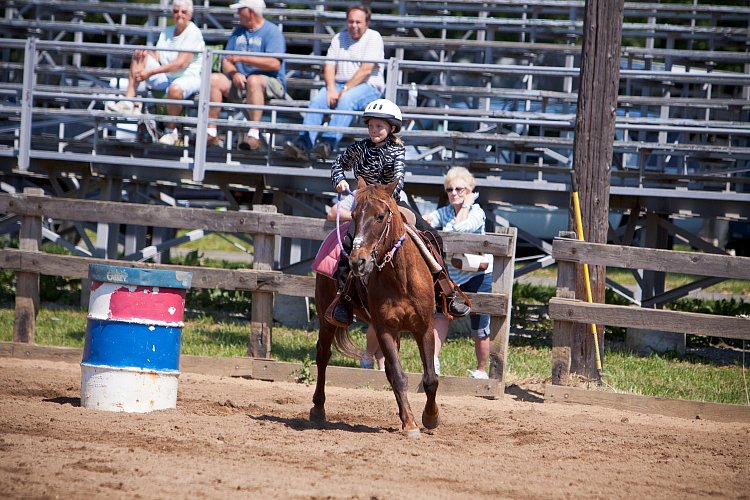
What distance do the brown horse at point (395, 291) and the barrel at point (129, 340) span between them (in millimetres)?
1601

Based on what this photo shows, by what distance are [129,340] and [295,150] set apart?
17.0 ft

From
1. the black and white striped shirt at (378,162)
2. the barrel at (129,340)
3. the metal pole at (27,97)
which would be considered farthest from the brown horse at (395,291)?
the metal pole at (27,97)

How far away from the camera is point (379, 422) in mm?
8023

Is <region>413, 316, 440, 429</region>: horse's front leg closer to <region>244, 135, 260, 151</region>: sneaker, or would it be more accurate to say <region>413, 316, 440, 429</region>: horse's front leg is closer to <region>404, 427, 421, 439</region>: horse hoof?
<region>404, 427, 421, 439</region>: horse hoof

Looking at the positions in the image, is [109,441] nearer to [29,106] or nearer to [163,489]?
[163,489]

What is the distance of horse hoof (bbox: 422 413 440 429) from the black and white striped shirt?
1.81 meters

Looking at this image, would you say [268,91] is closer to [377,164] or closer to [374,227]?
[377,164]

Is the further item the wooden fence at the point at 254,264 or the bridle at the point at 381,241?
the wooden fence at the point at 254,264

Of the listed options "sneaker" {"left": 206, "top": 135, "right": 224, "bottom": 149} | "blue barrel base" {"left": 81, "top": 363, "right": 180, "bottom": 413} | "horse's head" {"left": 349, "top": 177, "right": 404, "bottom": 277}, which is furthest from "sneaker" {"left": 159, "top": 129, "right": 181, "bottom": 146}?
"horse's head" {"left": 349, "top": 177, "right": 404, "bottom": 277}

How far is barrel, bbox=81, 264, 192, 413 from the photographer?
771 centimetres

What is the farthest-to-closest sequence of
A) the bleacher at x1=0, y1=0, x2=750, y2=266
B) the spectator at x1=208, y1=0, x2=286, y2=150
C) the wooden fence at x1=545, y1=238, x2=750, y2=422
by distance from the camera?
the spectator at x1=208, y1=0, x2=286, y2=150, the bleacher at x1=0, y1=0, x2=750, y2=266, the wooden fence at x1=545, y1=238, x2=750, y2=422

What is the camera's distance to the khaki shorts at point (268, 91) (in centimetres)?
1295

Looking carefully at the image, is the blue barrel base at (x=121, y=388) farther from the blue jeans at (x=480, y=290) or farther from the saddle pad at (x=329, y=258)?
the blue jeans at (x=480, y=290)

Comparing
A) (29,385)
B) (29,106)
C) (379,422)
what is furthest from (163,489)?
(29,106)
